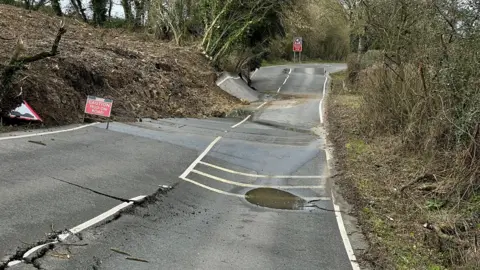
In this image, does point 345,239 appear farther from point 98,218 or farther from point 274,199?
point 98,218

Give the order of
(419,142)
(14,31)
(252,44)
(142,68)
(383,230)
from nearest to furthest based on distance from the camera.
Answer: (383,230)
(419,142)
(14,31)
(142,68)
(252,44)

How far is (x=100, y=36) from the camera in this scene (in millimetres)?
26609

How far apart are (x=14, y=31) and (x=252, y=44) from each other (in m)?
21.0

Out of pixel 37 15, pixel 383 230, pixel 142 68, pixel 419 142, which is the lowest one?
pixel 383 230

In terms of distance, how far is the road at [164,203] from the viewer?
23.6 feet

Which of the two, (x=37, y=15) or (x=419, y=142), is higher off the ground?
(x=37, y=15)

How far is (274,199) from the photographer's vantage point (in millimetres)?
11547

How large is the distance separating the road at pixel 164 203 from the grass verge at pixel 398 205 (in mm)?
618

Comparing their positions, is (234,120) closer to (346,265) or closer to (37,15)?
(37,15)

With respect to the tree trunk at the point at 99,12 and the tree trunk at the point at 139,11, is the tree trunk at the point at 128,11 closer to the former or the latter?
the tree trunk at the point at 139,11

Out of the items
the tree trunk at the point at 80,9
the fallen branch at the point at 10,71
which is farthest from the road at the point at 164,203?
the tree trunk at the point at 80,9

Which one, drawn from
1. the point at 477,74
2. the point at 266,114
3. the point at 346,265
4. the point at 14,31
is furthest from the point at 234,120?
the point at 346,265

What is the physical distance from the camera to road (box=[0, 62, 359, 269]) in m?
7.20

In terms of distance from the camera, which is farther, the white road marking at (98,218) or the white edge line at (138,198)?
the white edge line at (138,198)
